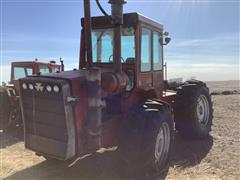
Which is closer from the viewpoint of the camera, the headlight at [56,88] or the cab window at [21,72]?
the headlight at [56,88]

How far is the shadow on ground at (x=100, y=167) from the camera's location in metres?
5.75

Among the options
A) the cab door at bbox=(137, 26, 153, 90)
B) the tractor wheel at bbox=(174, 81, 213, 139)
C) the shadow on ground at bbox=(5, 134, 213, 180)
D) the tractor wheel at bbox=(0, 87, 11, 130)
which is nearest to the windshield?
the cab door at bbox=(137, 26, 153, 90)

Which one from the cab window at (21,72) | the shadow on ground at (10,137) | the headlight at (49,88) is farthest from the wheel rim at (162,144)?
the cab window at (21,72)

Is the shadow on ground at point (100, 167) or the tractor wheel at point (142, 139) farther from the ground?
the tractor wheel at point (142, 139)

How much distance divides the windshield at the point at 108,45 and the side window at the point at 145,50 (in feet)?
0.81

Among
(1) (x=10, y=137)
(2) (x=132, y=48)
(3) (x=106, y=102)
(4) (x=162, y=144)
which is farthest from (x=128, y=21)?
(1) (x=10, y=137)

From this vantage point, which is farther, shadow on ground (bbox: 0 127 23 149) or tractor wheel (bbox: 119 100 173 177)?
shadow on ground (bbox: 0 127 23 149)

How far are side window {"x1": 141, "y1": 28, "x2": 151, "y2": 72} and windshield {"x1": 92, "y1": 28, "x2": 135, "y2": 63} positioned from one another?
0.81 feet

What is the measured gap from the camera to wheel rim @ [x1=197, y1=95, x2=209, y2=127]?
8.20 meters

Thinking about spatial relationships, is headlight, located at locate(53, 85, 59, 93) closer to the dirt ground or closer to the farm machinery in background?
the dirt ground

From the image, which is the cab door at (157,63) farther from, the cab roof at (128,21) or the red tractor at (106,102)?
the cab roof at (128,21)

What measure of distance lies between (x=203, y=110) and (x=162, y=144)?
9.16ft

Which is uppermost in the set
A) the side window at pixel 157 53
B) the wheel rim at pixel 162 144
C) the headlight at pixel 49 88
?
the side window at pixel 157 53

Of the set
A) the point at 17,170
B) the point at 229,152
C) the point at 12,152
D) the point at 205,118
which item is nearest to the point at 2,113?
the point at 12,152
